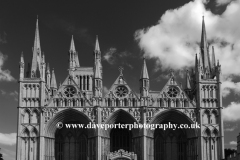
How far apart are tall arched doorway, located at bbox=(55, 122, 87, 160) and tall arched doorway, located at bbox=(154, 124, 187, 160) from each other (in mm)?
10805

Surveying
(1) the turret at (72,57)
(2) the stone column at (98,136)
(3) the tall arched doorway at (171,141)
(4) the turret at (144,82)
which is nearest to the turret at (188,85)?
(3) the tall arched doorway at (171,141)

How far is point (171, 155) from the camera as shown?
65500mm

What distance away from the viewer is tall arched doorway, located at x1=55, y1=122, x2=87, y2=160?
6525cm

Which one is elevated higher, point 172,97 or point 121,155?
point 172,97

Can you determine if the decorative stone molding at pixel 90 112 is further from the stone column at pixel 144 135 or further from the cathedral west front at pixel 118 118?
the stone column at pixel 144 135

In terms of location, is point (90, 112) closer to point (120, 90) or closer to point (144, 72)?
point (120, 90)

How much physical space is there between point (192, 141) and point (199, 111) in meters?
4.37

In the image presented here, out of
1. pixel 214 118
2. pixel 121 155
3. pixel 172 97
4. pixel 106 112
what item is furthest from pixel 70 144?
pixel 214 118

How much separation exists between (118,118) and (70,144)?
8.40 meters

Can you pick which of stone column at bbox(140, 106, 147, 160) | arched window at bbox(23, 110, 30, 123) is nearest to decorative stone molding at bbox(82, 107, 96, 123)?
Result: stone column at bbox(140, 106, 147, 160)

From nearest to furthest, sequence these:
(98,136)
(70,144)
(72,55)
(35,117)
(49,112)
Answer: (98,136) < (35,117) < (49,112) < (70,144) < (72,55)

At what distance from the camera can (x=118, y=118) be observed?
209 feet

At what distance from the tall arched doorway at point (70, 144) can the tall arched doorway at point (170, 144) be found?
35.5ft

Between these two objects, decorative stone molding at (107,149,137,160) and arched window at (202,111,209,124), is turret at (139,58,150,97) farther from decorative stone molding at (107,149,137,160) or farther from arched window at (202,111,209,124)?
arched window at (202,111,209,124)
